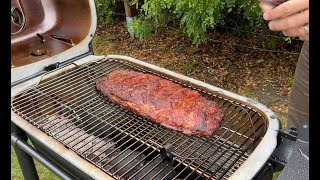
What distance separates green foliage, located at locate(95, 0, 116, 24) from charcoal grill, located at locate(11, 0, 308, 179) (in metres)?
3.79

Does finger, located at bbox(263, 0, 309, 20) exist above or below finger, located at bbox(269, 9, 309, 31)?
above

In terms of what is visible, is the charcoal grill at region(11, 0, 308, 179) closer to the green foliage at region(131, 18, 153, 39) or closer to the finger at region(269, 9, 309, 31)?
the finger at region(269, 9, 309, 31)

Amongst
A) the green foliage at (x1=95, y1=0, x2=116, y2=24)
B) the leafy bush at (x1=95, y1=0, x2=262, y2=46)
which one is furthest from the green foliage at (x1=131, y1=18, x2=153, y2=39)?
the green foliage at (x1=95, y1=0, x2=116, y2=24)

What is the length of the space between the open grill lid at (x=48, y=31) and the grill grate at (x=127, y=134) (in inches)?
14.7

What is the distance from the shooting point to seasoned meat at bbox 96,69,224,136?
2303 millimetres

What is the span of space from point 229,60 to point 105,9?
3049 millimetres

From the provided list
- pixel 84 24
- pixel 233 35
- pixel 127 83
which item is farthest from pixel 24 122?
pixel 233 35

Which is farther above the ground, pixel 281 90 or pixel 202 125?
pixel 202 125

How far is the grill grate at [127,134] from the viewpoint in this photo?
2.13 metres

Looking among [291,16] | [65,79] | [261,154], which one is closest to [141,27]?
[65,79]

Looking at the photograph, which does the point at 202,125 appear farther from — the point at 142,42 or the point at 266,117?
the point at 142,42

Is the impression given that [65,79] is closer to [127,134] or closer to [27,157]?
[27,157]

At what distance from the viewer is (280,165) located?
1983mm

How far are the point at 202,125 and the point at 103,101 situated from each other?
0.86 metres
